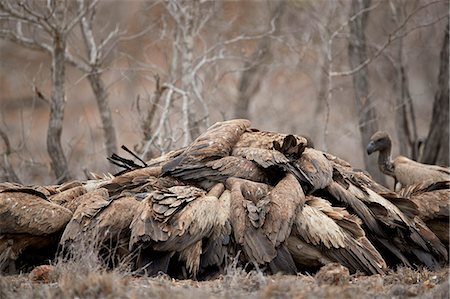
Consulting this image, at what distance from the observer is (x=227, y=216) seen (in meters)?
7.16

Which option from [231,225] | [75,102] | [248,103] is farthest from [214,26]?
[231,225]

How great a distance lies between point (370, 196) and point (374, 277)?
5.15ft

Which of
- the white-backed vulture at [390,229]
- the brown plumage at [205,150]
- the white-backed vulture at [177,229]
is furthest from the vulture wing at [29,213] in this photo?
the white-backed vulture at [390,229]

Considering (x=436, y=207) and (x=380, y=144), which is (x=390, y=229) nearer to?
(x=436, y=207)

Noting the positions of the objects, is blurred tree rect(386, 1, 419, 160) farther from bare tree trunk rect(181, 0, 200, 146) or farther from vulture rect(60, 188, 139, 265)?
vulture rect(60, 188, 139, 265)

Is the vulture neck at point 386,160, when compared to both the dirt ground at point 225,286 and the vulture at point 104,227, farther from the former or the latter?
the vulture at point 104,227

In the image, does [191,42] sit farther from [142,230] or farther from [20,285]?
[20,285]

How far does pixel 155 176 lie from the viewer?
26.6 ft

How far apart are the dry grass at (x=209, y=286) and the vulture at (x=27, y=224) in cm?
57

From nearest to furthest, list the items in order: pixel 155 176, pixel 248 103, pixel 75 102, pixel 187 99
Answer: pixel 155 176, pixel 187 99, pixel 248 103, pixel 75 102

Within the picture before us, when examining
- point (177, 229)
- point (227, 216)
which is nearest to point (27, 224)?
point (177, 229)

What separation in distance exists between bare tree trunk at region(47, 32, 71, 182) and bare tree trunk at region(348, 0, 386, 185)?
5114 millimetres

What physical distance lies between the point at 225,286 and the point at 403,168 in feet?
17.5

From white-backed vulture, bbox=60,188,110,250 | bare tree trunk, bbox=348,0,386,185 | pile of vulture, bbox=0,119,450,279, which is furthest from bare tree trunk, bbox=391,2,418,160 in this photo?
white-backed vulture, bbox=60,188,110,250
